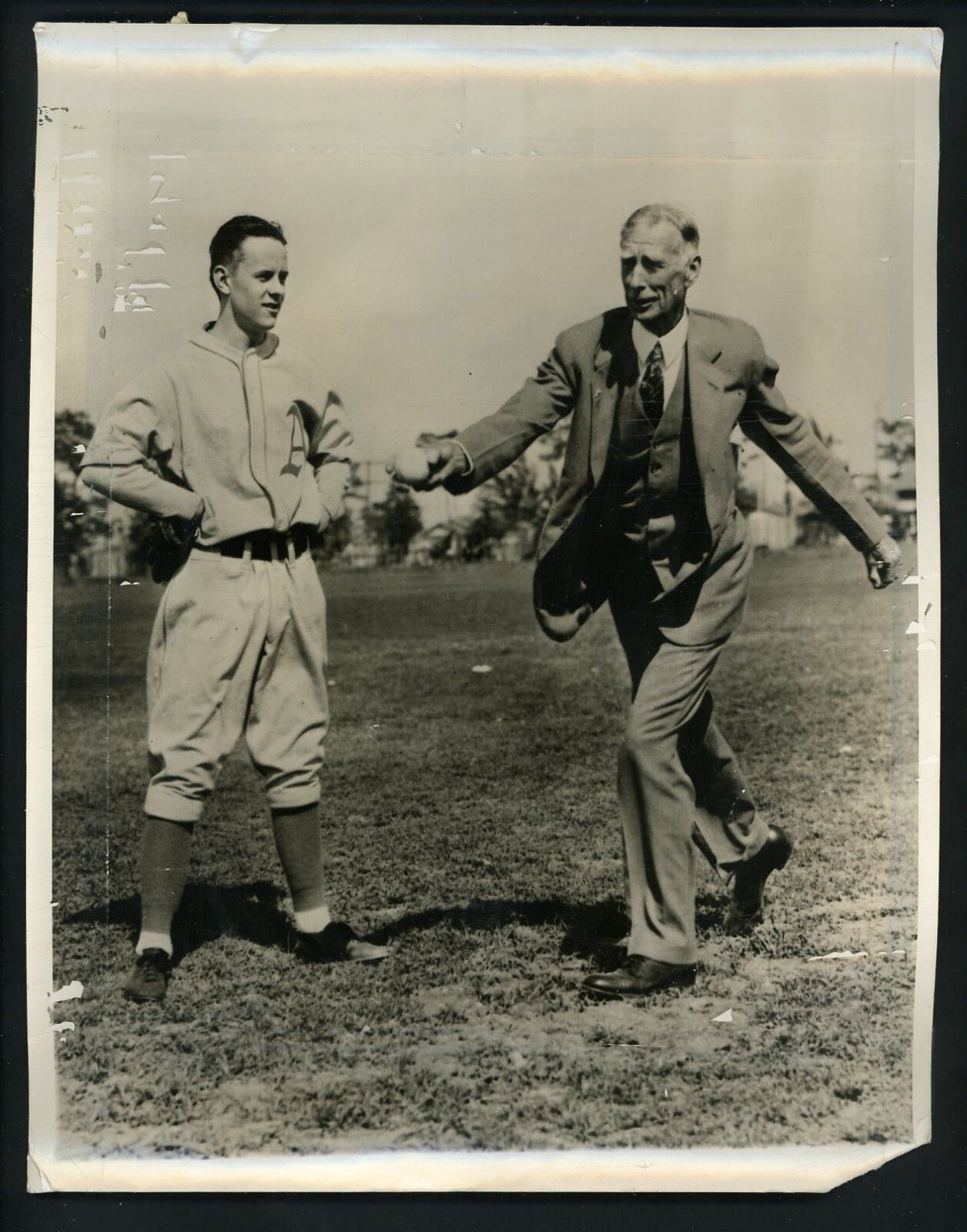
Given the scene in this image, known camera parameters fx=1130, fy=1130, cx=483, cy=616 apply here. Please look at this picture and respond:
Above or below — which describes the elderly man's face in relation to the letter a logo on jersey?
above

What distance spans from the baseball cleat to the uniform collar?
1.65m

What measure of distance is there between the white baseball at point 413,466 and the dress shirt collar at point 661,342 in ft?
2.18

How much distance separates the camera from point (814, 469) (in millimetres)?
3207

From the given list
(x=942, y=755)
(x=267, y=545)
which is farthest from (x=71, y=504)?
(x=942, y=755)

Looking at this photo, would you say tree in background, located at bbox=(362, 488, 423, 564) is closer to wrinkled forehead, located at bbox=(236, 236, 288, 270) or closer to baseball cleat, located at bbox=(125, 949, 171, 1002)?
wrinkled forehead, located at bbox=(236, 236, 288, 270)

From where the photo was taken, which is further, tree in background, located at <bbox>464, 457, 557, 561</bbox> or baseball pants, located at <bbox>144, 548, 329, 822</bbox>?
tree in background, located at <bbox>464, 457, 557, 561</bbox>

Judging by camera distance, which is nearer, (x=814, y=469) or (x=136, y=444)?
(x=136, y=444)

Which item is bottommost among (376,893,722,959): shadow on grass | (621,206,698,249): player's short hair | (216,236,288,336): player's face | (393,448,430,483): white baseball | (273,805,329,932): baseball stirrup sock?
(376,893,722,959): shadow on grass

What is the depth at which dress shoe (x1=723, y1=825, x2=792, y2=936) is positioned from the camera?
321 cm

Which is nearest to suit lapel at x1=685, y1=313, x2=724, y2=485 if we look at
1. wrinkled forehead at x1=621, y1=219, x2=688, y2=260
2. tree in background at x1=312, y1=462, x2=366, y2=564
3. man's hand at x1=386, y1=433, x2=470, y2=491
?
wrinkled forehead at x1=621, y1=219, x2=688, y2=260

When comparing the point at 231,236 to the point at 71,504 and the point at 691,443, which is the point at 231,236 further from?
the point at 691,443

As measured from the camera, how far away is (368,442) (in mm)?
3170

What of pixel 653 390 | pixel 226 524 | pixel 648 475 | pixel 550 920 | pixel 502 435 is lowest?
pixel 550 920

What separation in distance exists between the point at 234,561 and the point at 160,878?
2.93 feet
